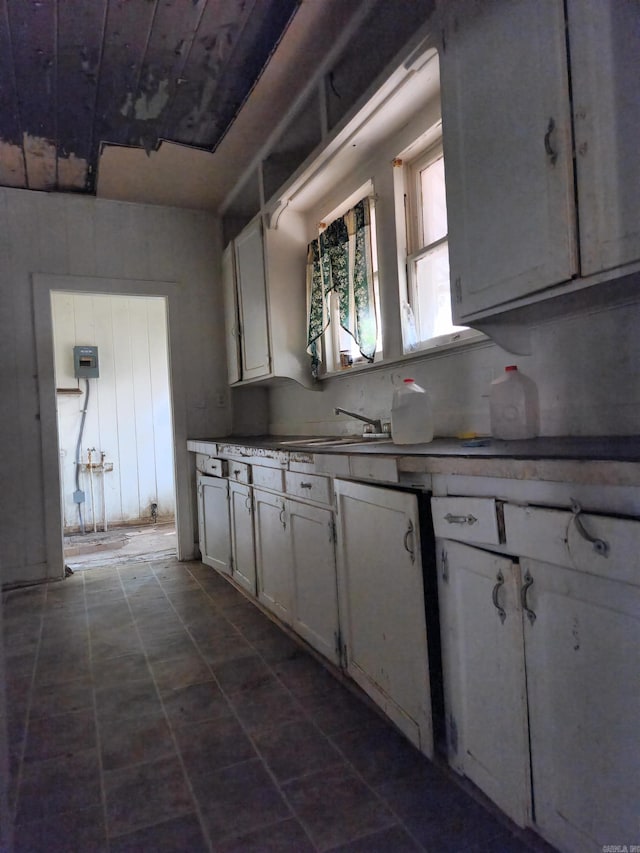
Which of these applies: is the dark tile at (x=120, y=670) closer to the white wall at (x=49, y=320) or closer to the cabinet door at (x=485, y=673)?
the cabinet door at (x=485, y=673)

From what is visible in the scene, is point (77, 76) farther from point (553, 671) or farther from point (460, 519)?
point (553, 671)

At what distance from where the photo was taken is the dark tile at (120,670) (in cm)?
212

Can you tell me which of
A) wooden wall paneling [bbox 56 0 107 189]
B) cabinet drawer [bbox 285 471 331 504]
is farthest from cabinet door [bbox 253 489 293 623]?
wooden wall paneling [bbox 56 0 107 189]

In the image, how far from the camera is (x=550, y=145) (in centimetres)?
127

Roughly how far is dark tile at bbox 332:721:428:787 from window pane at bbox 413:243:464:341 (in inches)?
60.9

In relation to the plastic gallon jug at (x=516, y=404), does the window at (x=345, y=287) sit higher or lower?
higher

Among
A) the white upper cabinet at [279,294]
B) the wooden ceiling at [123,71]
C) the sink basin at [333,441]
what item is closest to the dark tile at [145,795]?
the sink basin at [333,441]

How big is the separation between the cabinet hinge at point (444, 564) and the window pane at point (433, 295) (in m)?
1.12

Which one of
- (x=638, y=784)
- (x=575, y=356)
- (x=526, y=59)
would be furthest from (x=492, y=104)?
(x=638, y=784)

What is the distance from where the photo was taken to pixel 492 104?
1445mm

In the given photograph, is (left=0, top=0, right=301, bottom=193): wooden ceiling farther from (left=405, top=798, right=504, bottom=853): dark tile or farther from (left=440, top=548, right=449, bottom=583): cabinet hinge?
(left=405, top=798, right=504, bottom=853): dark tile

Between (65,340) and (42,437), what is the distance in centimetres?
195

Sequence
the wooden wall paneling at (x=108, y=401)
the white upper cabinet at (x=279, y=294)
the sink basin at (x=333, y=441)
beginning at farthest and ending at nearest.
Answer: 1. the wooden wall paneling at (x=108, y=401)
2. the white upper cabinet at (x=279, y=294)
3. the sink basin at (x=333, y=441)

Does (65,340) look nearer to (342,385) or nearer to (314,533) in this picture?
(342,385)
